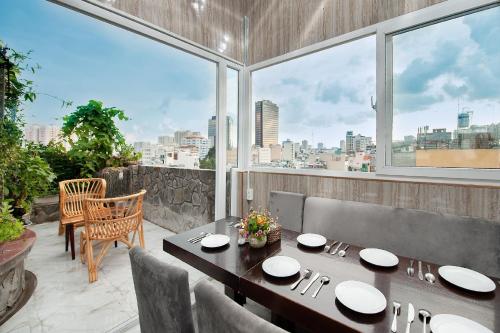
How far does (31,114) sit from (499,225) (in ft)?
9.73

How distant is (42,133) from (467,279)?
8.39 feet

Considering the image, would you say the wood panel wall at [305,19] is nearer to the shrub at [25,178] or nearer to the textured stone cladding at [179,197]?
the textured stone cladding at [179,197]

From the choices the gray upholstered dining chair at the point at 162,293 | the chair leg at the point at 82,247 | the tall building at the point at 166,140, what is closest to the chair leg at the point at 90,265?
the chair leg at the point at 82,247

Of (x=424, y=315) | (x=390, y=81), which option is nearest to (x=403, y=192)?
(x=390, y=81)

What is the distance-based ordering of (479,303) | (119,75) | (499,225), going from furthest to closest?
(119,75) → (499,225) → (479,303)

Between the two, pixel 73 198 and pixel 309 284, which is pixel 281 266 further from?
pixel 73 198

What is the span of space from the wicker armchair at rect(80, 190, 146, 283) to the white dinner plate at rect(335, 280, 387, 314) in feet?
6.31

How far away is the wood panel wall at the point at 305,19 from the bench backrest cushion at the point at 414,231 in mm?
1503

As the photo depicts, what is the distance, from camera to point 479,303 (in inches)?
34.1

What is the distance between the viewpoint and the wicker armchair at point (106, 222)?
2.05 m

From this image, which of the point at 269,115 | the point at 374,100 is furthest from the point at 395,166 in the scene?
the point at 269,115

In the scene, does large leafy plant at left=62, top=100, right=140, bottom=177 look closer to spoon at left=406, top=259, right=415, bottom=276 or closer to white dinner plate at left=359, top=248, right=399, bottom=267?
white dinner plate at left=359, top=248, right=399, bottom=267

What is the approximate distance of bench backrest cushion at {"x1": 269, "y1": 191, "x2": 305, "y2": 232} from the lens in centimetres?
207

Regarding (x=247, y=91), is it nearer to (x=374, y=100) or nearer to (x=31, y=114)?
(x=374, y=100)
